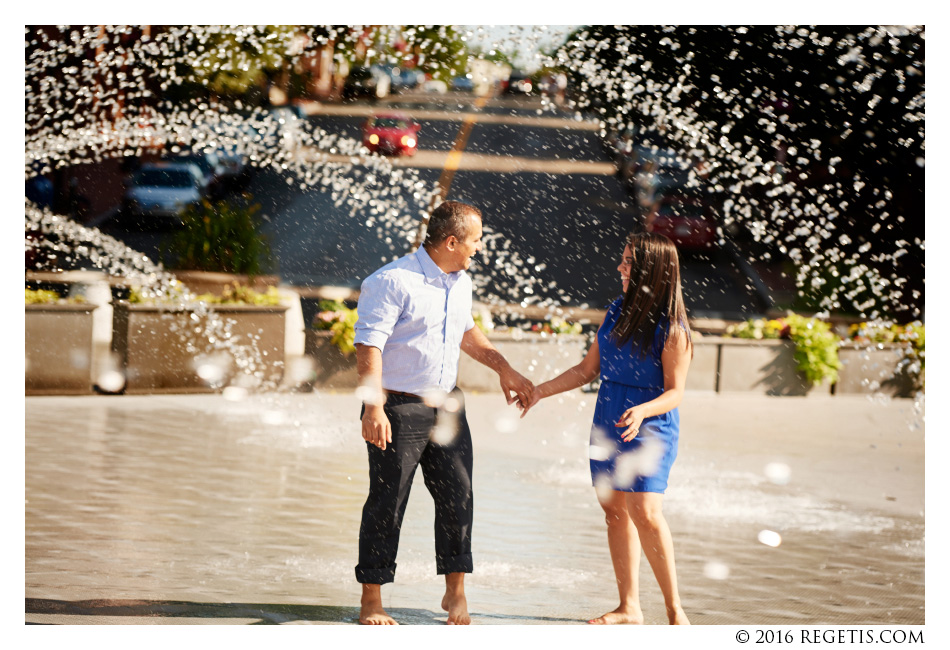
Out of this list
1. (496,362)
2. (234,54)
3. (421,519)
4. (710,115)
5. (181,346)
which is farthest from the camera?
(234,54)

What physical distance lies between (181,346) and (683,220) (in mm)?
13524

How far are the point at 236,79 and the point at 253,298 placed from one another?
1219cm

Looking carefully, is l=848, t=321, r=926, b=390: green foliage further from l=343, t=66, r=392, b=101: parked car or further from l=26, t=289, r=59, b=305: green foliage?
l=343, t=66, r=392, b=101: parked car

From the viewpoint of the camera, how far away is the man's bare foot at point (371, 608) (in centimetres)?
425

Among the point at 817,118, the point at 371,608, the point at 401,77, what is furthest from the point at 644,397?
the point at 401,77

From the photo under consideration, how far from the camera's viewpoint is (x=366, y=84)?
46062 mm

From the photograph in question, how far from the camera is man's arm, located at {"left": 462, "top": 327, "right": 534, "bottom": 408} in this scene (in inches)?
175

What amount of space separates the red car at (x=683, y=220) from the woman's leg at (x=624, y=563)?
668 inches

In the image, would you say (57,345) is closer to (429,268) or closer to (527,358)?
(527,358)

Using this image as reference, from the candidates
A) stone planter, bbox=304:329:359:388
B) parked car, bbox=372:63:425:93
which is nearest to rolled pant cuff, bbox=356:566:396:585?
stone planter, bbox=304:329:359:388

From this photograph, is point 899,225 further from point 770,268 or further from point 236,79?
point 236,79

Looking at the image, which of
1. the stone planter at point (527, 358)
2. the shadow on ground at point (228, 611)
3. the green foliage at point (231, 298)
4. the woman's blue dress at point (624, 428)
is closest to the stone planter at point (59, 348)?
the green foliage at point (231, 298)

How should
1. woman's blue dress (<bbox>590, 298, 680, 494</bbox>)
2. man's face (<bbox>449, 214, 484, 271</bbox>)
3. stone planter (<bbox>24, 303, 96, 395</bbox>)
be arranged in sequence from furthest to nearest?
stone planter (<bbox>24, 303, 96, 395</bbox>) < man's face (<bbox>449, 214, 484, 271</bbox>) < woman's blue dress (<bbox>590, 298, 680, 494</bbox>)

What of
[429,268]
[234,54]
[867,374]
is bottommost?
[867,374]
